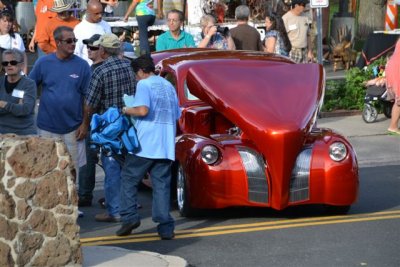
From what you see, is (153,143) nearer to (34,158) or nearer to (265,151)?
(265,151)

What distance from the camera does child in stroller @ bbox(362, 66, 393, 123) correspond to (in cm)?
1802

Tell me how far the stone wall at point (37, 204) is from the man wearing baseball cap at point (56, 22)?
623 cm

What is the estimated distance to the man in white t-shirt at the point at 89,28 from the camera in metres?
14.7

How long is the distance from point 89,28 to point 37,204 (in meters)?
6.68

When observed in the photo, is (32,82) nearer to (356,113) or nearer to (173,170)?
(173,170)

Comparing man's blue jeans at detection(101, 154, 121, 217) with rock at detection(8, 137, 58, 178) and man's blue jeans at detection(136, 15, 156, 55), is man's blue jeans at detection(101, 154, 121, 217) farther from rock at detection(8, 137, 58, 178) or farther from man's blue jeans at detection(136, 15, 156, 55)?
man's blue jeans at detection(136, 15, 156, 55)

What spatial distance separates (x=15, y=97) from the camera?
36.1ft

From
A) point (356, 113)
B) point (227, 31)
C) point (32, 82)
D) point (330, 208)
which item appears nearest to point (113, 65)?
point (32, 82)


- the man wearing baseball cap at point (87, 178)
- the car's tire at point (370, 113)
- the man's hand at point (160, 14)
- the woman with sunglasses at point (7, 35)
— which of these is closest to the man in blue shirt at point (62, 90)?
the man wearing baseball cap at point (87, 178)

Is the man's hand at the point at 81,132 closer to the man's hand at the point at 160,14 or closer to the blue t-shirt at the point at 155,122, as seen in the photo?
the blue t-shirt at the point at 155,122

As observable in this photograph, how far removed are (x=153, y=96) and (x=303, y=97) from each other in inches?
79.4

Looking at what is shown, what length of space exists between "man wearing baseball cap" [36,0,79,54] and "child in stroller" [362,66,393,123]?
530cm

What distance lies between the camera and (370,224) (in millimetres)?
10875

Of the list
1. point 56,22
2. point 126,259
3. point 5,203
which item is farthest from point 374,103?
point 5,203
